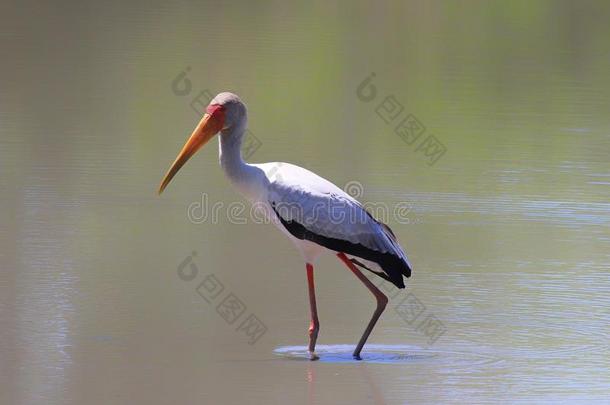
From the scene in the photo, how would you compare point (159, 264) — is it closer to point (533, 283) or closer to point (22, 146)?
point (533, 283)

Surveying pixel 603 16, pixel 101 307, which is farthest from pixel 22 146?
pixel 603 16

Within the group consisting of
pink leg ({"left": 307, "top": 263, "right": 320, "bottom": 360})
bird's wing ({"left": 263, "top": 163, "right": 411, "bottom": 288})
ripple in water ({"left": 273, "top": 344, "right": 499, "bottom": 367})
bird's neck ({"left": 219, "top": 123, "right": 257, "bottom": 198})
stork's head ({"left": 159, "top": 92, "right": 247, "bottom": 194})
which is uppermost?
stork's head ({"left": 159, "top": 92, "right": 247, "bottom": 194})

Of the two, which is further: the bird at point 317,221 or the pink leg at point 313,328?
the bird at point 317,221

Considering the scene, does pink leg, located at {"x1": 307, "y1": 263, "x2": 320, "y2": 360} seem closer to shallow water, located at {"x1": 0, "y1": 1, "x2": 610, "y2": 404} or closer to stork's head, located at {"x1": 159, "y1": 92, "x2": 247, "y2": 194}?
shallow water, located at {"x1": 0, "y1": 1, "x2": 610, "y2": 404}

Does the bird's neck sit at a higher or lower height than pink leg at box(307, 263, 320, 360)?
higher

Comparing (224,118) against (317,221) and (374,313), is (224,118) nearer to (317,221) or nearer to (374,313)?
(317,221)

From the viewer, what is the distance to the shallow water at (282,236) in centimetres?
663

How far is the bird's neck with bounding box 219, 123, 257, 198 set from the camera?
7.35 metres

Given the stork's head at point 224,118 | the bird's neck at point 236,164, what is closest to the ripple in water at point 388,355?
the bird's neck at point 236,164

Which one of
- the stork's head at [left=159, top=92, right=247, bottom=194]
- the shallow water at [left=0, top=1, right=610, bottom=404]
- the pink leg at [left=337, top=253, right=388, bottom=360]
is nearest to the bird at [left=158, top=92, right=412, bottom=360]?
the pink leg at [left=337, top=253, right=388, bottom=360]

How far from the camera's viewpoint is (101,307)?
7.48m

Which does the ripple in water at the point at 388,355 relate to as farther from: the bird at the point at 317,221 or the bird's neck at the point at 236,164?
the bird's neck at the point at 236,164

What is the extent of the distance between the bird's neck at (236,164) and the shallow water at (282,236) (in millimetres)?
710

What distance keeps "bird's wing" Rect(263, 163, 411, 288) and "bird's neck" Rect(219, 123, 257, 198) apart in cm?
14
